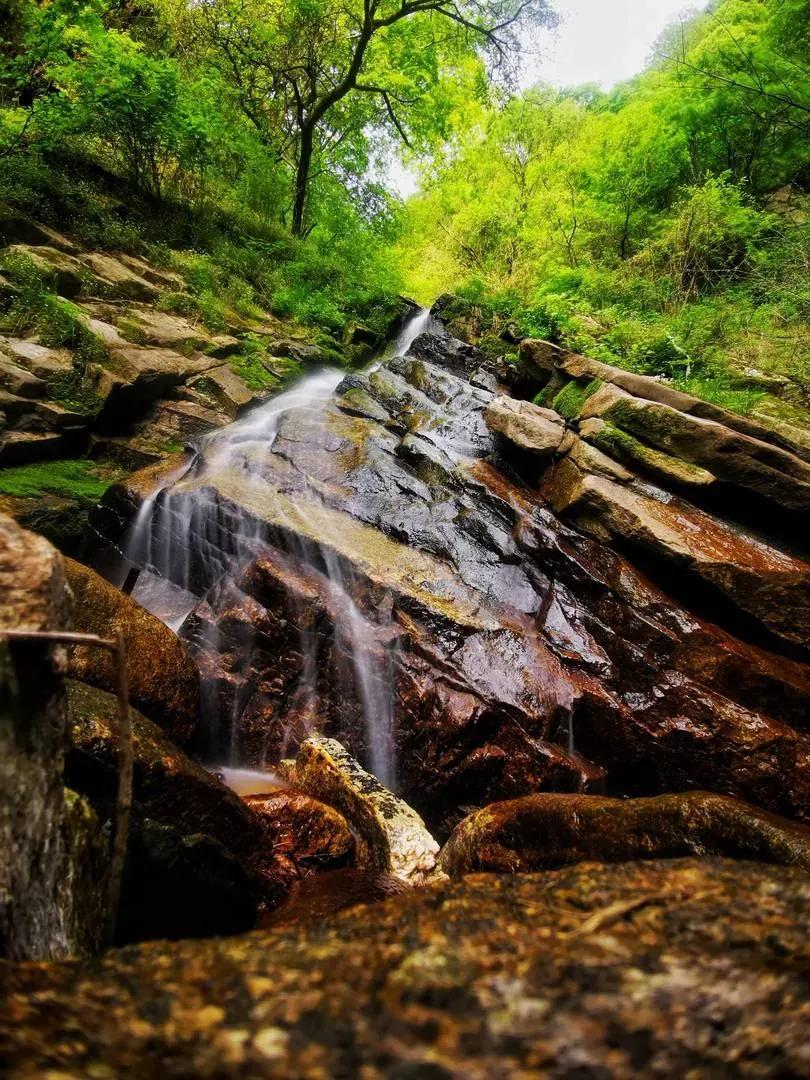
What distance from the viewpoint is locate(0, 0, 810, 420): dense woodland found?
8.74 meters

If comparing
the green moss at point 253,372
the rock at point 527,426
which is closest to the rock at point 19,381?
the green moss at point 253,372

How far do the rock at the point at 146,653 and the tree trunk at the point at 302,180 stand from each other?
15602 millimetres

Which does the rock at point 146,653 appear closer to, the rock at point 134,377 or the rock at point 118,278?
the rock at point 134,377

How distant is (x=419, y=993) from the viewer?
824 millimetres

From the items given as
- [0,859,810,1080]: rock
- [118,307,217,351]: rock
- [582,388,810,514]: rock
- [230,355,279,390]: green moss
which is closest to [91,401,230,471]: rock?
[118,307,217,351]: rock

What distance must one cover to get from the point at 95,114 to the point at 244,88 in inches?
303

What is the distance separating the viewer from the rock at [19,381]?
5.90 meters

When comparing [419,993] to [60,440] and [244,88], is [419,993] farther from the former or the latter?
[244,88]

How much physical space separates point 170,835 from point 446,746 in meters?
2.87

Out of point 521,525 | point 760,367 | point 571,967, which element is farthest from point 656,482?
point 571,967

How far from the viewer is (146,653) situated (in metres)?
4.17

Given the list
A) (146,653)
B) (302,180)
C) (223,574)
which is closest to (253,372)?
(223,574)

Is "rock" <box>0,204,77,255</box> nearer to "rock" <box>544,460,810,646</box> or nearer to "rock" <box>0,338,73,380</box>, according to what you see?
"rock" <box>0,338,73,380</box>

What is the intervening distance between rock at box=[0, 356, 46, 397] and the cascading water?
6.32ft
